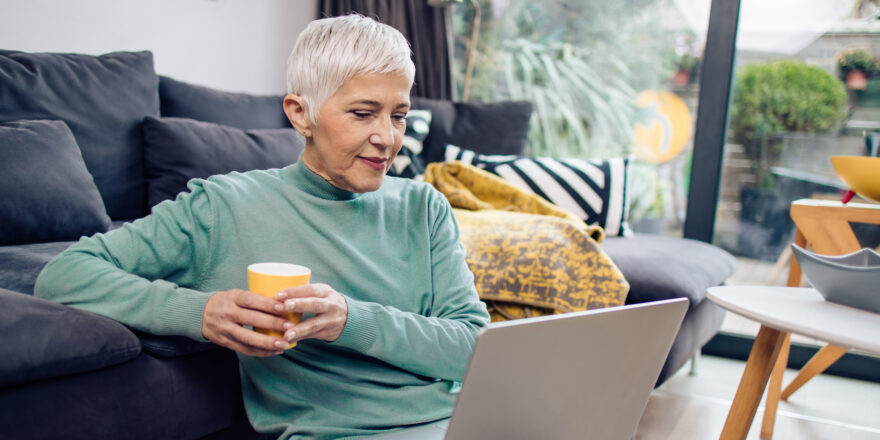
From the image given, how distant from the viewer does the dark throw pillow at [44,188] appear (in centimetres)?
148

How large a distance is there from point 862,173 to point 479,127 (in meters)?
1.40

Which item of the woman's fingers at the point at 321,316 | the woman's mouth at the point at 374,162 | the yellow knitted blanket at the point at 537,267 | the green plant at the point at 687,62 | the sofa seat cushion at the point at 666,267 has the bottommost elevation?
the sofa seat cushion at the point at 666,267

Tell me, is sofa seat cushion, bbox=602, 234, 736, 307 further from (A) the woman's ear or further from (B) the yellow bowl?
(A) the woman's ear

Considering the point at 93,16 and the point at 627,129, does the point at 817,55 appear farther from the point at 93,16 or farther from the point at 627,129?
the point at 93,16

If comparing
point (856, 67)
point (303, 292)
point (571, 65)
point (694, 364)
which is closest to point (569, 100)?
point (571, 65)

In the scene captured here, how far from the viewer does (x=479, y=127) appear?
2672mm

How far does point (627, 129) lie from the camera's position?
9.84 feet

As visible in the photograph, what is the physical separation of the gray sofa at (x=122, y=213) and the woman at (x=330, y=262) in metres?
0.09

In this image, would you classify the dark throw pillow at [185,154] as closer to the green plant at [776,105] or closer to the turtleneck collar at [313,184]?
the turtleneck collar at [313,184]

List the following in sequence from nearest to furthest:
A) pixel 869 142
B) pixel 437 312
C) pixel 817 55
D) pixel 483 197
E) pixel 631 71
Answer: pixel 437 312
pixel 483 197
pixel 869 142
pixel 817 55
pixel 631 71

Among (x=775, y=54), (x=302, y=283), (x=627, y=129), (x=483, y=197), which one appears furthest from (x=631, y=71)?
(x=302, y=283)

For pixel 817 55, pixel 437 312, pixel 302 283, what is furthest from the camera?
pixel 817 55

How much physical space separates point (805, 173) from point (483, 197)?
158 cm

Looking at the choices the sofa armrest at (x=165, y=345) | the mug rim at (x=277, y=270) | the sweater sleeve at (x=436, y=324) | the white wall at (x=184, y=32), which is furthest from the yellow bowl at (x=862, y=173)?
the white wall at (x=184, y=32)
